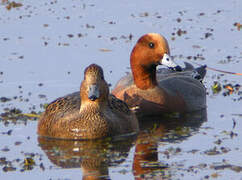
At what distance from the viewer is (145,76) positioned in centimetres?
1405

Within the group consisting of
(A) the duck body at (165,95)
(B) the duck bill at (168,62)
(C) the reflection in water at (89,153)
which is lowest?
(C) the reflection in water at (89,153)

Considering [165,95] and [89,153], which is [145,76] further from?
[89,153]

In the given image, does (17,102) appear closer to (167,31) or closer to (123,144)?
(123,144)

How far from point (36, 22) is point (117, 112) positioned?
916 cm

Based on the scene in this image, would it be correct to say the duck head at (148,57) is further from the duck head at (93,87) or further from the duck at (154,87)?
the duck head at (93,87)

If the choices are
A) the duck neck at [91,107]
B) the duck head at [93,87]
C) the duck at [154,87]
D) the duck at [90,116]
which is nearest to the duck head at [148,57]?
the duck at [154,87]

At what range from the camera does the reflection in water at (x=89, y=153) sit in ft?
35.0

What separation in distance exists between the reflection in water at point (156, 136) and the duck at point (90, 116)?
0.43 meters

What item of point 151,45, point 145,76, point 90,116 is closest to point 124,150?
point 90,116

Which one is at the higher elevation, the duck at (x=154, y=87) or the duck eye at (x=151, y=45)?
the duck eye at (x=151, y=45)

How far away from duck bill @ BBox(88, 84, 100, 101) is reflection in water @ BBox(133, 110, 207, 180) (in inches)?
38.4

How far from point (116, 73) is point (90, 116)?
405 cm

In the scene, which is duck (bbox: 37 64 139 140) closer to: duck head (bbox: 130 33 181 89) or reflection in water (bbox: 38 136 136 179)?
reflection in water (bbox: 38 136 136 179)

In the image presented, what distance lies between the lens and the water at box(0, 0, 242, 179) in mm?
10750
